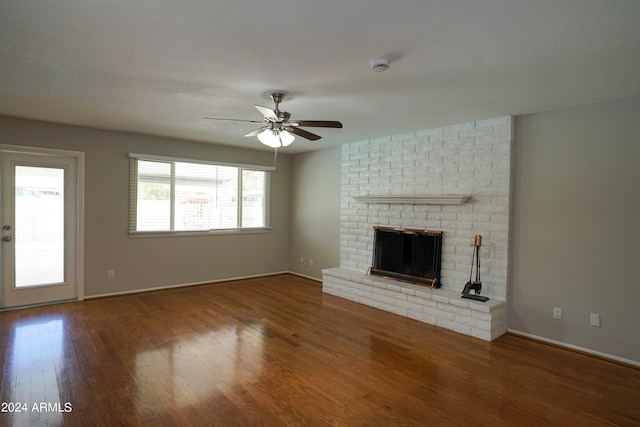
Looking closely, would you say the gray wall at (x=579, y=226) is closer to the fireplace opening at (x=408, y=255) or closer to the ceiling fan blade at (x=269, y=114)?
the fireplace opening at (x=408, y=255)

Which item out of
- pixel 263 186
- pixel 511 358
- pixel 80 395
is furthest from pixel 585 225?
pixel 263 186

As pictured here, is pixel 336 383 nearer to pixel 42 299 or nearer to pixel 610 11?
pixel 610 11

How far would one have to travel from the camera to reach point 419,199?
180 inches

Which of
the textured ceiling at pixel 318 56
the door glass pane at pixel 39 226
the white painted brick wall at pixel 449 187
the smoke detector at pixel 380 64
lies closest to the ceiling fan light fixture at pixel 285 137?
the textured ceiling at pixel 318 56

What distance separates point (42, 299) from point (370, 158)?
5.02m

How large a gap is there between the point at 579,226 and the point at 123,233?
5823 millimetres

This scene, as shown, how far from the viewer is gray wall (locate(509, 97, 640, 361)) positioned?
3.21 meters

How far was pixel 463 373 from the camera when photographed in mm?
2957

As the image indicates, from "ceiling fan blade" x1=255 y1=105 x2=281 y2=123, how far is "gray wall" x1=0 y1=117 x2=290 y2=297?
319 cm

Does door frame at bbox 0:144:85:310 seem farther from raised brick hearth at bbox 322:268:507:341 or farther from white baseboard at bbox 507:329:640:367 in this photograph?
white baseboard at bbox 507:329:640:367

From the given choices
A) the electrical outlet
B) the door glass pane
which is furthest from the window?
the electrical outlet

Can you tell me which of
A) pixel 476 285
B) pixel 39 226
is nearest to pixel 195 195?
pixel 39 226

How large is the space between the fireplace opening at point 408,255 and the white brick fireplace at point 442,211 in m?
0.10

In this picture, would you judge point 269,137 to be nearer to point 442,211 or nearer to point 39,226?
point 442,211
